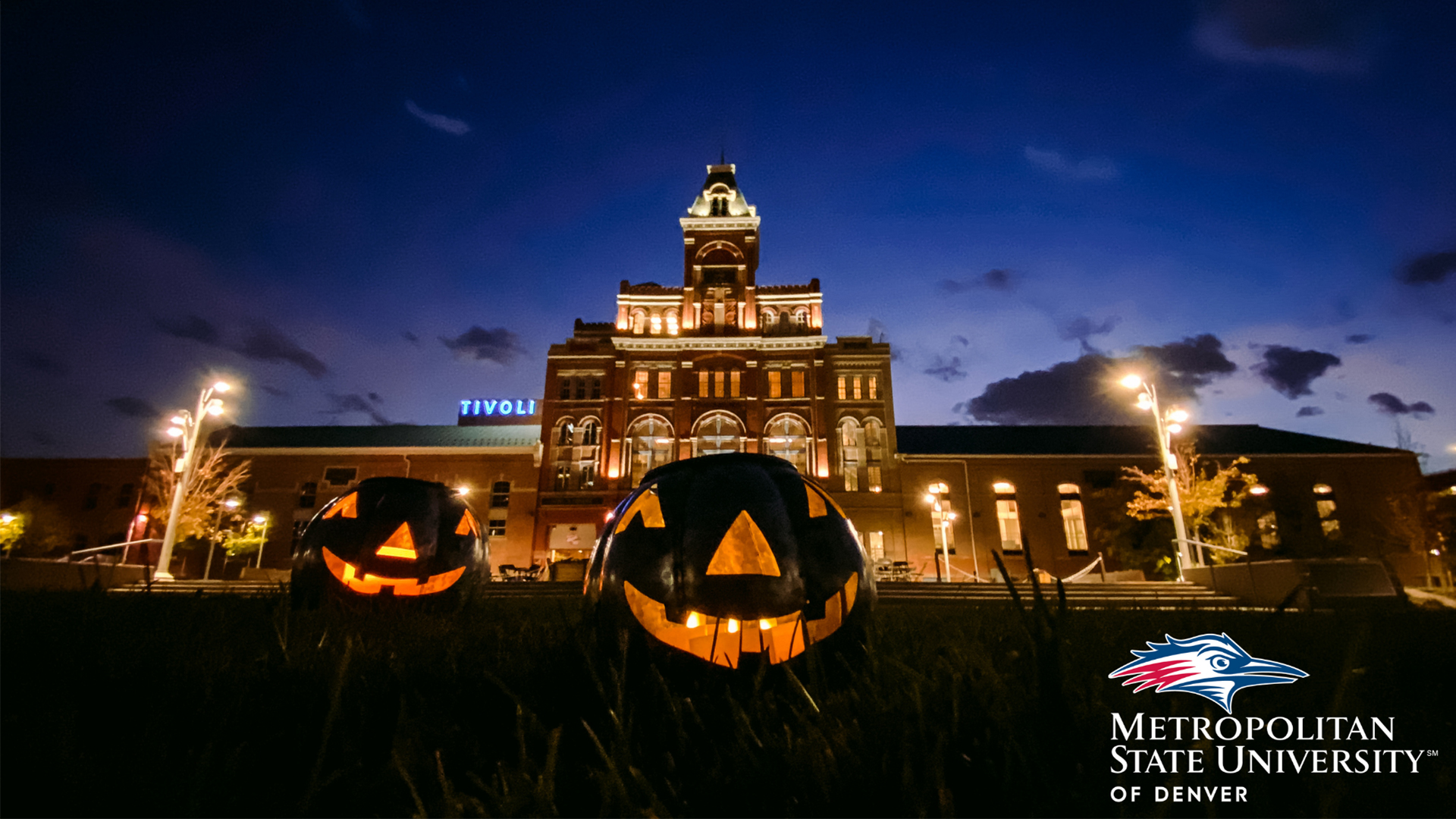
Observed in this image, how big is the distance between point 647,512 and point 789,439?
31.1 metres

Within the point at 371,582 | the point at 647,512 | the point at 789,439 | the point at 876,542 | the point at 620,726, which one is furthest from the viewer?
the point at 789,439

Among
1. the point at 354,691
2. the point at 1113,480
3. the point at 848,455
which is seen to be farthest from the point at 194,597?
the point at 1113,480

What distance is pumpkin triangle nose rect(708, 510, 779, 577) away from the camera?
3.72 meters

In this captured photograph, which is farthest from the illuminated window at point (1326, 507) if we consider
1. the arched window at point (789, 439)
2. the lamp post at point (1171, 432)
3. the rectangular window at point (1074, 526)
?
the arched window at point (789, 439)

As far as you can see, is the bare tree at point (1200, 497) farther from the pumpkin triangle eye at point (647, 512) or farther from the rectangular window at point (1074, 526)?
the pumpkin triangle eye at point (647, 512)

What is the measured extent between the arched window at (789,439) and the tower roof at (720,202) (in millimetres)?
14056

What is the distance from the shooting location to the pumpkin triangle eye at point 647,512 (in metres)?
→ 4.00

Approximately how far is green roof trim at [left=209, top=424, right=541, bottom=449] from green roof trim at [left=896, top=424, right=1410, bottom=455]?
24.3 m

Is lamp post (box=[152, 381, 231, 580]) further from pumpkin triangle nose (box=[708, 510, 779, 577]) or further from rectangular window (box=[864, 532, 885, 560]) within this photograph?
rectangular window (box=[864, 532, 885, 560])

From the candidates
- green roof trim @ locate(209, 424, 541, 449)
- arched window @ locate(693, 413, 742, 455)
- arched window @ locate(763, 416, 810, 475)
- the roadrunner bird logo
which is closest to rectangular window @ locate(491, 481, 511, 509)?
green roof trim @ locate(209, 424, 541, 449)

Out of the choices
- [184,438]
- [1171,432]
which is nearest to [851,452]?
[1171,432]

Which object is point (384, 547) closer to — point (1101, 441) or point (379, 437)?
point (379, 437)

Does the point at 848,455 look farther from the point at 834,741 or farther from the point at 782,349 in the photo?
the point at 834,741

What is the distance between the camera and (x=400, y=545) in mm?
6684
